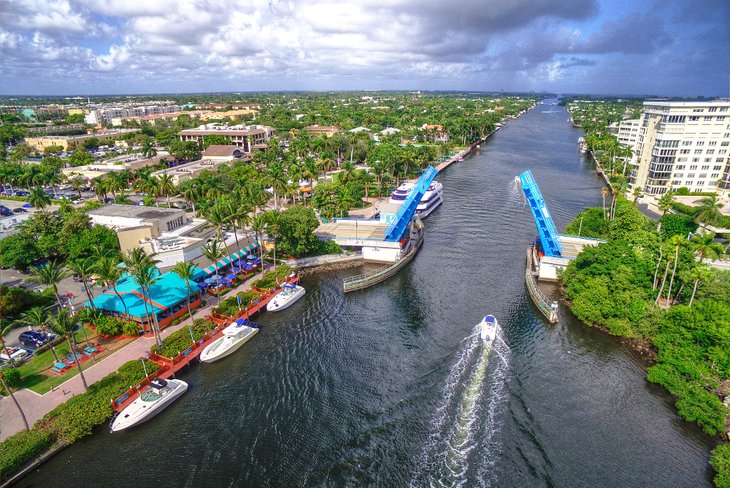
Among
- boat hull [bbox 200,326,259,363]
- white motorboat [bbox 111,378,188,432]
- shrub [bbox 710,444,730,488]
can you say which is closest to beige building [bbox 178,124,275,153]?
boat hull [bbox 200,326,259,363]

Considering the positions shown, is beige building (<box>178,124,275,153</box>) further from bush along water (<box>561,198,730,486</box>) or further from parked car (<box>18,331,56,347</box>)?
bush along water (<box>561,198,730,486</box>)

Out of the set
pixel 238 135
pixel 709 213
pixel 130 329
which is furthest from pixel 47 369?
pixel 238 135

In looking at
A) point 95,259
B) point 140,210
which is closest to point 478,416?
point 95,259

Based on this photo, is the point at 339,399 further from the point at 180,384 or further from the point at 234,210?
the point at 234,210

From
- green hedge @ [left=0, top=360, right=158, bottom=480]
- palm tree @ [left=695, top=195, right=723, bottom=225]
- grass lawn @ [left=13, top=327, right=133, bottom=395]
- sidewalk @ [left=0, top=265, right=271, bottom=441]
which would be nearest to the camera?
green hedge @ [left=0, top=360, right=158, bottom=480]

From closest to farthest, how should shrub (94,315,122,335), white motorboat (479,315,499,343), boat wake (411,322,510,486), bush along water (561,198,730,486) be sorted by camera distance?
boat wake (411,322,510,486) → bush along water (561,198,730,486) → shrub (94,315,122,335) → white motorboat (479,315,499,343)

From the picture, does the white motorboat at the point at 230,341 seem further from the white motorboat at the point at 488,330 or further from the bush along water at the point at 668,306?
the bush along water at the point at 668,306
